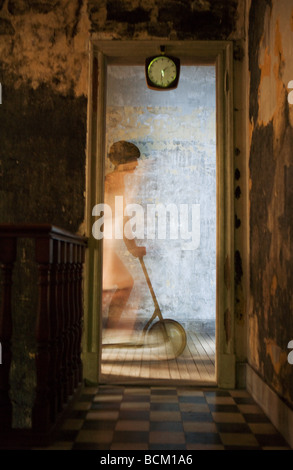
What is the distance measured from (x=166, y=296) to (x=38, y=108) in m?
3.70

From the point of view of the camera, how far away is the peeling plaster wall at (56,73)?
10.8 ft

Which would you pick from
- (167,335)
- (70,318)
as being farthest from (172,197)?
(70,318)

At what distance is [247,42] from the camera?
324 cm

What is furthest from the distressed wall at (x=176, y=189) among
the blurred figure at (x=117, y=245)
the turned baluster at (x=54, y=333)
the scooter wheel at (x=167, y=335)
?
the turned baluster at (x=54, y=333)

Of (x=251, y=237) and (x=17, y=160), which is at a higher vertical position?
(x=17, y=160)

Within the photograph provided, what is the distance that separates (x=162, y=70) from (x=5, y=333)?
238 cm

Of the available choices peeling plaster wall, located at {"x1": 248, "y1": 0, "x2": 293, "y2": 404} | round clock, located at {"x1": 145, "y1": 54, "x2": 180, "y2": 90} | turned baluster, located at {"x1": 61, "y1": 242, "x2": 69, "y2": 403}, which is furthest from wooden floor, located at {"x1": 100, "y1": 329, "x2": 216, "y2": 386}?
round clock, located at {"x1": 145, "y1": 54, "x2": 180, "y2": 90}

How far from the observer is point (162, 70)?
133 inches

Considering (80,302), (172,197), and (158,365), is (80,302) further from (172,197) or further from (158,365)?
(172,197)

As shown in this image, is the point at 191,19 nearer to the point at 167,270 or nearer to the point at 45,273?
the point at 45,273

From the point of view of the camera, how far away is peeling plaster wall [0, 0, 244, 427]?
328 cm

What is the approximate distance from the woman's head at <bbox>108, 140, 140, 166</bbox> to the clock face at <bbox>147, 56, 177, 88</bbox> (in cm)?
300
